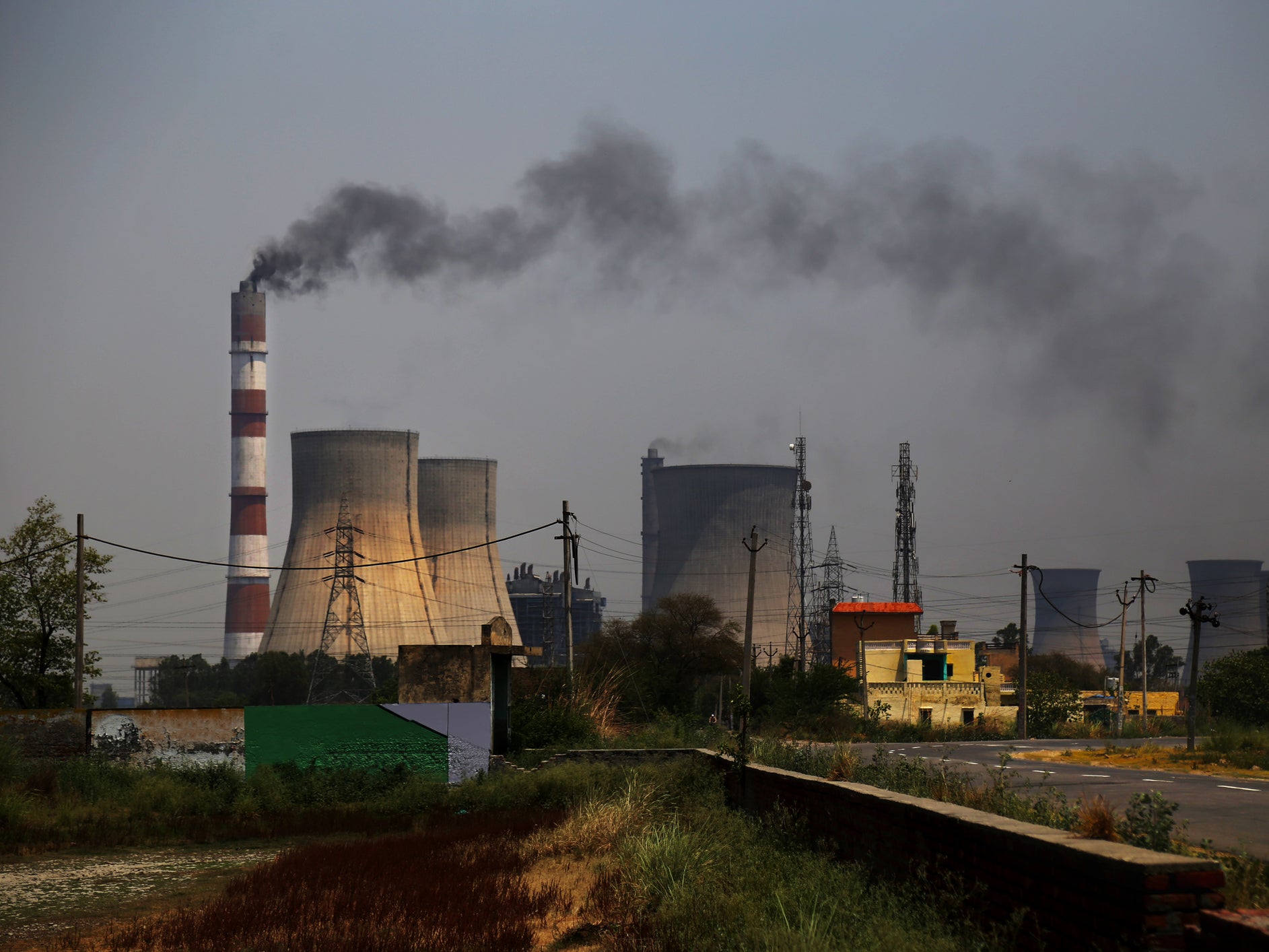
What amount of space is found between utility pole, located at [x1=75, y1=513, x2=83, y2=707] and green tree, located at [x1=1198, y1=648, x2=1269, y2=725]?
3221 centimetres

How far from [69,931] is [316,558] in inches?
1780

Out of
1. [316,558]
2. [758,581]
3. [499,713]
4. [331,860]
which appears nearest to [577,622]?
[758,581]

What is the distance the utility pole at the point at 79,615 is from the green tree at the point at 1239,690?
3221 cm

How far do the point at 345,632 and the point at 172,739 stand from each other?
3908cm

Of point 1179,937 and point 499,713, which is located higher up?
point 1179,937

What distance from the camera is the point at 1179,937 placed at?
3859mm

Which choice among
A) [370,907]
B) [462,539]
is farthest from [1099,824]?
[462,539]

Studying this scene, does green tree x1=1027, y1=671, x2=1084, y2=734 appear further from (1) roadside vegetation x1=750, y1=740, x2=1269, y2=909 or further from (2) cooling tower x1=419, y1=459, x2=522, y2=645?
(2) cooling tower x1=419, y1=459, x2=522, y2=645

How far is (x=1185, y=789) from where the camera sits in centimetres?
1334

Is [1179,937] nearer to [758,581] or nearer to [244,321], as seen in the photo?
[758,581]

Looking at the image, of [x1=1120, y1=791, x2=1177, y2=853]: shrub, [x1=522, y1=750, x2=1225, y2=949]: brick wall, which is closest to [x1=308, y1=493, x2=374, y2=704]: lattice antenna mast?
[x1=522, y1=750, x2=1225, y2=949]: brick wall

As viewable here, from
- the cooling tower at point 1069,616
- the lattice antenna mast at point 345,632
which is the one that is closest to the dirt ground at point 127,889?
the lattice antenna mast at point 345,632

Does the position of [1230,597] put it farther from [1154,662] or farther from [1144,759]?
[1144,759]

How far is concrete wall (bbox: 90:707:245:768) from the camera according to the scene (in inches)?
607
